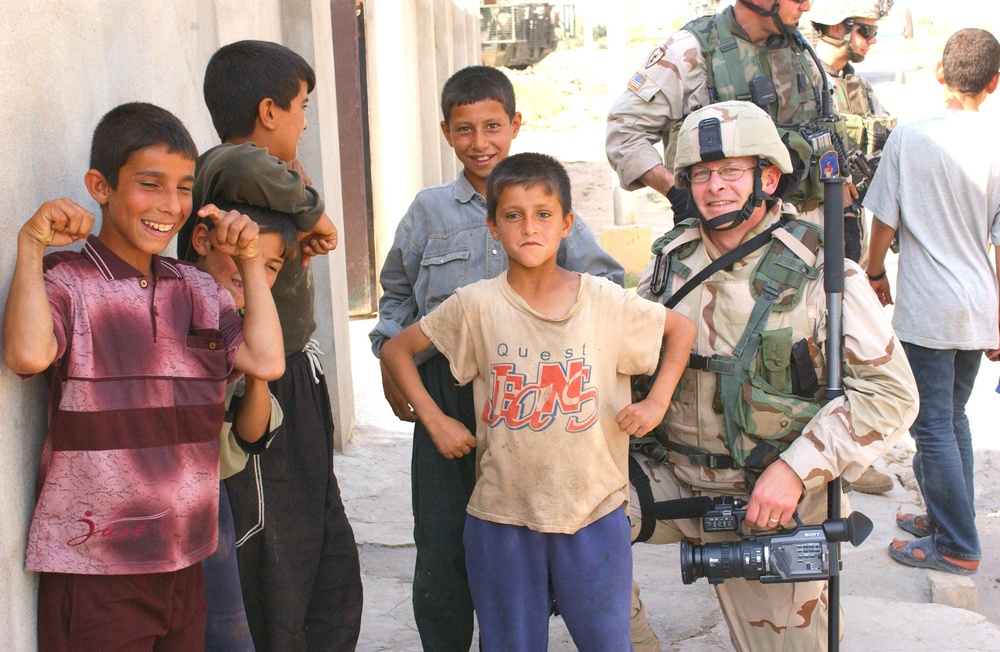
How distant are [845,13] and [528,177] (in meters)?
3.07

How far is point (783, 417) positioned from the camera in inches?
106

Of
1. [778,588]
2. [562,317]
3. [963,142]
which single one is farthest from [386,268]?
[963,142]

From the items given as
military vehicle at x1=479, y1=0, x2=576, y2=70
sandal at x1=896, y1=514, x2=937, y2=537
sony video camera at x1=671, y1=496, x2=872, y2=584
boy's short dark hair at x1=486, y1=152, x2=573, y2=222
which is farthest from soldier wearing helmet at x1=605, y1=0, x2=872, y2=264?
military vehicle at x1=479, y1=0, x2=576, y2=70

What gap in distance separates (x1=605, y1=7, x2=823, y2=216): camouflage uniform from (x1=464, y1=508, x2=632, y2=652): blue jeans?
1.67m

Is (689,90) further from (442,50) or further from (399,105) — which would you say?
(442,50)

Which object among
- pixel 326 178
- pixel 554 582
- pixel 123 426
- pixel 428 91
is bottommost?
pixel 554 582

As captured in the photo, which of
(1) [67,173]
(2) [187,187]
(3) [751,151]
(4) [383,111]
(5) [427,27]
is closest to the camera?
(2) [187,187]

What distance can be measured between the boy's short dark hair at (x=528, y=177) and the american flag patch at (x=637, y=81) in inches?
55.3

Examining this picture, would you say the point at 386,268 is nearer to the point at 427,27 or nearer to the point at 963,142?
the point at 963,142

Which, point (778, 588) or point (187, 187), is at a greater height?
point (187, 187)

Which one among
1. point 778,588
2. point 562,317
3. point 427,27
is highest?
point 427,27

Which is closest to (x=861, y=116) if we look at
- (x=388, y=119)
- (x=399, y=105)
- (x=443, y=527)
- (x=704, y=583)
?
(x=704, y=583)

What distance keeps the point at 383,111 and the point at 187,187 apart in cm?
787

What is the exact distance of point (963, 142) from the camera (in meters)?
4.12
